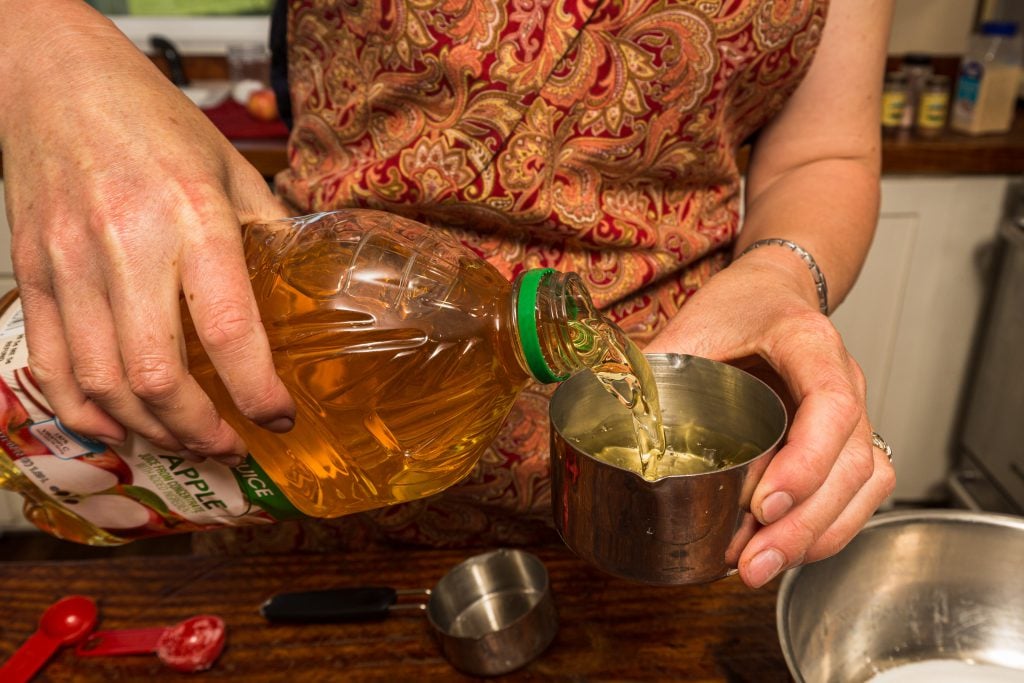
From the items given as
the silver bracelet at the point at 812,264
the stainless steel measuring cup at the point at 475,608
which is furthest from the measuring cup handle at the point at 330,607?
the silver bracelet at the point at 812,264

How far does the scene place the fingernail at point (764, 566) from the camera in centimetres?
50

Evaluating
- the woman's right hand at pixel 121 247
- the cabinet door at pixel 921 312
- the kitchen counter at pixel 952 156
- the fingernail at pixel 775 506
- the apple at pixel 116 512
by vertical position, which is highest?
the woman's right hand at pixel 121 247

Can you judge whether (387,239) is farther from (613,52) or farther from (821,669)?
(821,669)

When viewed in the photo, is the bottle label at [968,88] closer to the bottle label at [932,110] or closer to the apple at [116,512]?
the bottle label at [932,110]

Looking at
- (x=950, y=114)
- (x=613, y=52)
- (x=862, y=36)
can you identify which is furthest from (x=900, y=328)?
(x=613, y=52)

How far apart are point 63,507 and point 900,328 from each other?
178 centimetres

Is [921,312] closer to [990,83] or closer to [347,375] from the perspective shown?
[990,83]

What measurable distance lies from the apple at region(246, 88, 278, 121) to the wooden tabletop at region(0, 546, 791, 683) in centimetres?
119

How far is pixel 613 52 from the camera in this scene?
0.74 m

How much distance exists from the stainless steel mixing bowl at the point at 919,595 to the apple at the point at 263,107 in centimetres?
147

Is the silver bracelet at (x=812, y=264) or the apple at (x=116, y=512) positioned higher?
the silver bracelet at (x=812, y=264)

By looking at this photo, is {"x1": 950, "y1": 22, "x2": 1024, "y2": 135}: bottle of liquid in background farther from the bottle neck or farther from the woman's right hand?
the woman's right hand

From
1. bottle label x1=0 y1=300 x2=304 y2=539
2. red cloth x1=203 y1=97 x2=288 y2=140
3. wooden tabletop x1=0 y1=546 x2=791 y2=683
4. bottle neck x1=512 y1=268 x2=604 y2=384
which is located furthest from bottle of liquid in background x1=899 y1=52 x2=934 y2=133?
bottle label x1=0 y1=300 x2=304 y2=539

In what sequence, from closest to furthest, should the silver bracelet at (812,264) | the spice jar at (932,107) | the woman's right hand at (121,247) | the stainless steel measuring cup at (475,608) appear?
the woman's right hand at (121,247)
the stainless steel measuring cup at (475,608)
the silver bracelet at (812,264)
the spice jar at (932,107)
